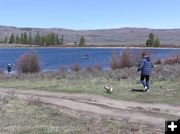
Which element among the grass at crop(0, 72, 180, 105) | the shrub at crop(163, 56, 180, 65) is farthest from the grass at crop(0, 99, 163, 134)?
the shrub at crop(163, 56, 180, 65)

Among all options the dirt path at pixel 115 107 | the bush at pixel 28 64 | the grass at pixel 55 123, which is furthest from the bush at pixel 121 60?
the grass at pixel 55 123

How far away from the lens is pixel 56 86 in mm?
25703

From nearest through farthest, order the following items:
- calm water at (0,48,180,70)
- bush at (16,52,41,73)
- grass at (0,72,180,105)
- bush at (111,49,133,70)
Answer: grass at (0,72,180,105) < bush at (16,52,41,73) < bush at (111,49,133,70) < calm water at (0,48,180,70)

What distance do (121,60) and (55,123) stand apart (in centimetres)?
2940

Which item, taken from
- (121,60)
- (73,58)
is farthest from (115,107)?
(73,58)

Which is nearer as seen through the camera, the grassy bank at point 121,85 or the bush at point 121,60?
the grassy bank at point 121,85

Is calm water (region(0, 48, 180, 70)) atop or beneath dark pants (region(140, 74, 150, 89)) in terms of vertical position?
beneath

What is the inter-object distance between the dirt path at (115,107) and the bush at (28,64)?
67.2 feet

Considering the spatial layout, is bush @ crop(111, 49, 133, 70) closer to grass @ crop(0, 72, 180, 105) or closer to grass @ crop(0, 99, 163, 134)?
grass @ crop(0, 72, 180, 105)

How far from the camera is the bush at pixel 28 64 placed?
42.8 meters

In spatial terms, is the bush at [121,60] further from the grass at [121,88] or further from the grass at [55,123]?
the grass at [55,123]

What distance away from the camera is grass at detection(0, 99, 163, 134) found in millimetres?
13156

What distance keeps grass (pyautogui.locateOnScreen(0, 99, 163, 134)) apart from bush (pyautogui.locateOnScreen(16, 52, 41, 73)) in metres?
25.5

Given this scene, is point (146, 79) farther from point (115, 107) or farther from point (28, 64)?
point (28, 64)
